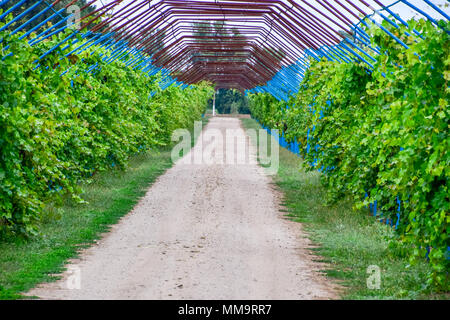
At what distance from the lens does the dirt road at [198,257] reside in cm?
567

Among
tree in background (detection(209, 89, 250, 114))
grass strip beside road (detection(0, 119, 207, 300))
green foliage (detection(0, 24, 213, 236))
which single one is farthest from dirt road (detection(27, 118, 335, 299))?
tree in background (detection(209, 89, 250, 114))

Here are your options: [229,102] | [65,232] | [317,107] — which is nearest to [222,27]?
[317,107]

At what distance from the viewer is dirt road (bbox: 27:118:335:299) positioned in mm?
5668

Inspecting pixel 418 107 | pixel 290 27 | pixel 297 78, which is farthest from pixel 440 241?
pixel 297 78

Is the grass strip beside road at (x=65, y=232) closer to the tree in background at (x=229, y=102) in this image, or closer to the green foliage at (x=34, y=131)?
the green foliage at (x=34, y=131)

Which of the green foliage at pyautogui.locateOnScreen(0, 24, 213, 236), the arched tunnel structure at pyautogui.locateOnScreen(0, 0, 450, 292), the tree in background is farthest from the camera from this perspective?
the tree in background

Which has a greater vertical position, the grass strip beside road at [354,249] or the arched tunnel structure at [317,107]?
the arched tunnel structure at [317,107]

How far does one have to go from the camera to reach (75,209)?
9.83m

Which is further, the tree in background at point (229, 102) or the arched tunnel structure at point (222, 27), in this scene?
the tree in background at point (229, 102)

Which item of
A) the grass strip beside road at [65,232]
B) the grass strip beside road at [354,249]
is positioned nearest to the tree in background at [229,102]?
the grass strip beside road at [65,232]

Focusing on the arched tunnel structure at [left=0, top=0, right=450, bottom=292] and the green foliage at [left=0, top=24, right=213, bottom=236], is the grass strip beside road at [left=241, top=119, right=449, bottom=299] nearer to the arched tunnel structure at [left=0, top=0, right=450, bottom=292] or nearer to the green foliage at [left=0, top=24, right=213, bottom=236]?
the arched tunnel structure at [left=0, top=0, right=450, bottom=292]

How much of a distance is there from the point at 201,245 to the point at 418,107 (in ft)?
10.7

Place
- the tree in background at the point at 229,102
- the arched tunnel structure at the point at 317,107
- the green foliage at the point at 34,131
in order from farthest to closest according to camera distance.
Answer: the tree in background at the point at 229,102
the green foliage at the point at 34,131
the arched tunnel structure at the point at 317,107

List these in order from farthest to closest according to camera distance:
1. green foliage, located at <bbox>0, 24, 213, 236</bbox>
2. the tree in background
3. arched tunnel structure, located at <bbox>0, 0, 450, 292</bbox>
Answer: the tree in background
green foliage, located at <bbox>0, 24, 213, 236</bbox>
arched tunnel structure, located at <bbox>0, 0, 450, 292</bbox>
